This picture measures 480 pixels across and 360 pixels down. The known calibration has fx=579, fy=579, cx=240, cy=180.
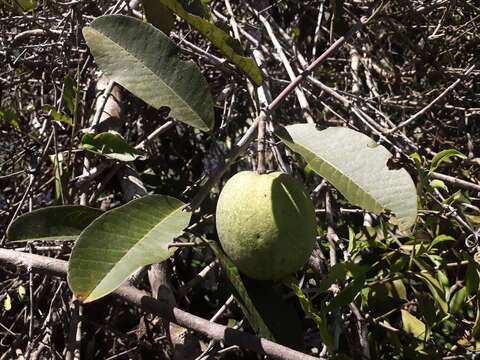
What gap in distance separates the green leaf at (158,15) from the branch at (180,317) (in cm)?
46

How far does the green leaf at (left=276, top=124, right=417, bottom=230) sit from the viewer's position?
0.79 m

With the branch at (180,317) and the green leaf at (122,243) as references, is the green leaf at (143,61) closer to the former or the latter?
the green leaf at (122,243)

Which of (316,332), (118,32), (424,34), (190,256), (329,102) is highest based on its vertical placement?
(118,32)

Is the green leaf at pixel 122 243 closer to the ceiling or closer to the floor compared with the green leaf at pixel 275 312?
closer to the ceiling

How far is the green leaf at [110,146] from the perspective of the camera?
1094 mm

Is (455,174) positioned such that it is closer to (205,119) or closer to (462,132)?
(462,132)

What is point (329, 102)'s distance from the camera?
157cm

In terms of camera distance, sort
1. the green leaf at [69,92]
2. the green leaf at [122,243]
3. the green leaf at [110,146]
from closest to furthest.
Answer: the green leaf at [122,243] < the green leaf at [110,146] < the green leaf at [69,92]

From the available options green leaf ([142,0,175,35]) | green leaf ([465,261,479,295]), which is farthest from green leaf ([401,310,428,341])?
green leaf ([142,0,175,35])

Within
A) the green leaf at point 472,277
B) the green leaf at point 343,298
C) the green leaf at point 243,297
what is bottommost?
the green leaf at point 472,277

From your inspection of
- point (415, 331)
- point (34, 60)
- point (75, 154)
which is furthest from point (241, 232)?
point (34, 60)

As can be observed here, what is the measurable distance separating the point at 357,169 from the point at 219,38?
296mm

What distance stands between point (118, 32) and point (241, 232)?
371mm

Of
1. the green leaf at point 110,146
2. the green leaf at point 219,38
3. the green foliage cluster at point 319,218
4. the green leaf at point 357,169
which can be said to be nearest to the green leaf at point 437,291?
the green foliage cluster at point 319,218
